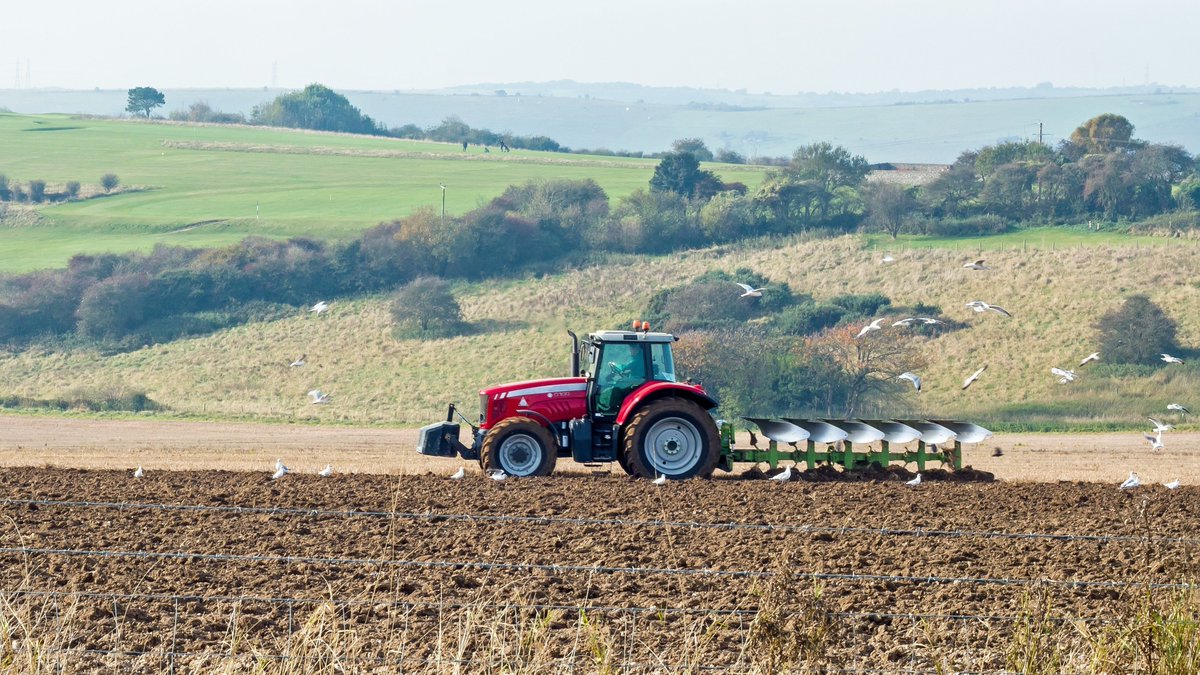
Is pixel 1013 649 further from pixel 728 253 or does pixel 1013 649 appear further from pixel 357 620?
pixel 728 253

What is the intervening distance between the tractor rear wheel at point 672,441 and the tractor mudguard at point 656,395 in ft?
0.33

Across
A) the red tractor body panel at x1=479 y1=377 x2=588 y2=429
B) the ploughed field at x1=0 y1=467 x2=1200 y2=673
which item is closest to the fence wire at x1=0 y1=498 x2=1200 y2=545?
the ploughed field at x1=0 y1=467 x2=1200 y2=673

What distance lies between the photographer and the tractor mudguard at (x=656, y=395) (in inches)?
595

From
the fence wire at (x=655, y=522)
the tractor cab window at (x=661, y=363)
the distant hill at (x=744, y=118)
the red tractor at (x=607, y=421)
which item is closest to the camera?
the fence wire at (x=655, y=522)

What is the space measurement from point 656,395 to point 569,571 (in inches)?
227

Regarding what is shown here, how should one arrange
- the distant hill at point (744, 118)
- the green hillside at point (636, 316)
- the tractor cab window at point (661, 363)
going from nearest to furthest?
the tractor cab window at point (661, 363) → the green hillside at point (636, 316) → the distant hill at point (744, 118)

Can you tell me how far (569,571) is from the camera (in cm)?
966

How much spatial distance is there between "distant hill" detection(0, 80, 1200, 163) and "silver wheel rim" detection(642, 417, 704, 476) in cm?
13339

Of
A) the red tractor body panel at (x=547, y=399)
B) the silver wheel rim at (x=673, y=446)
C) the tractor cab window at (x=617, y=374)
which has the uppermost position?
the tractor cab window at (x=617, y=374)

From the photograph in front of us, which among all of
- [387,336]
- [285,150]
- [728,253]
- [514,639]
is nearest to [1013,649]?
[514,639]

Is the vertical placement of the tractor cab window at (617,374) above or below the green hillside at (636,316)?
above

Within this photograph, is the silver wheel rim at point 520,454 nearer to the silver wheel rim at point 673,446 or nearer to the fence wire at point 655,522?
the silver wheel rim at point 673,446

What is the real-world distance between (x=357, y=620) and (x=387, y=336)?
33.9 m

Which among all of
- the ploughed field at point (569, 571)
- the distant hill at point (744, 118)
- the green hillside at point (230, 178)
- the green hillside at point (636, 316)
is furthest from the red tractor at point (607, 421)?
the distant hill at point (744, 118)
